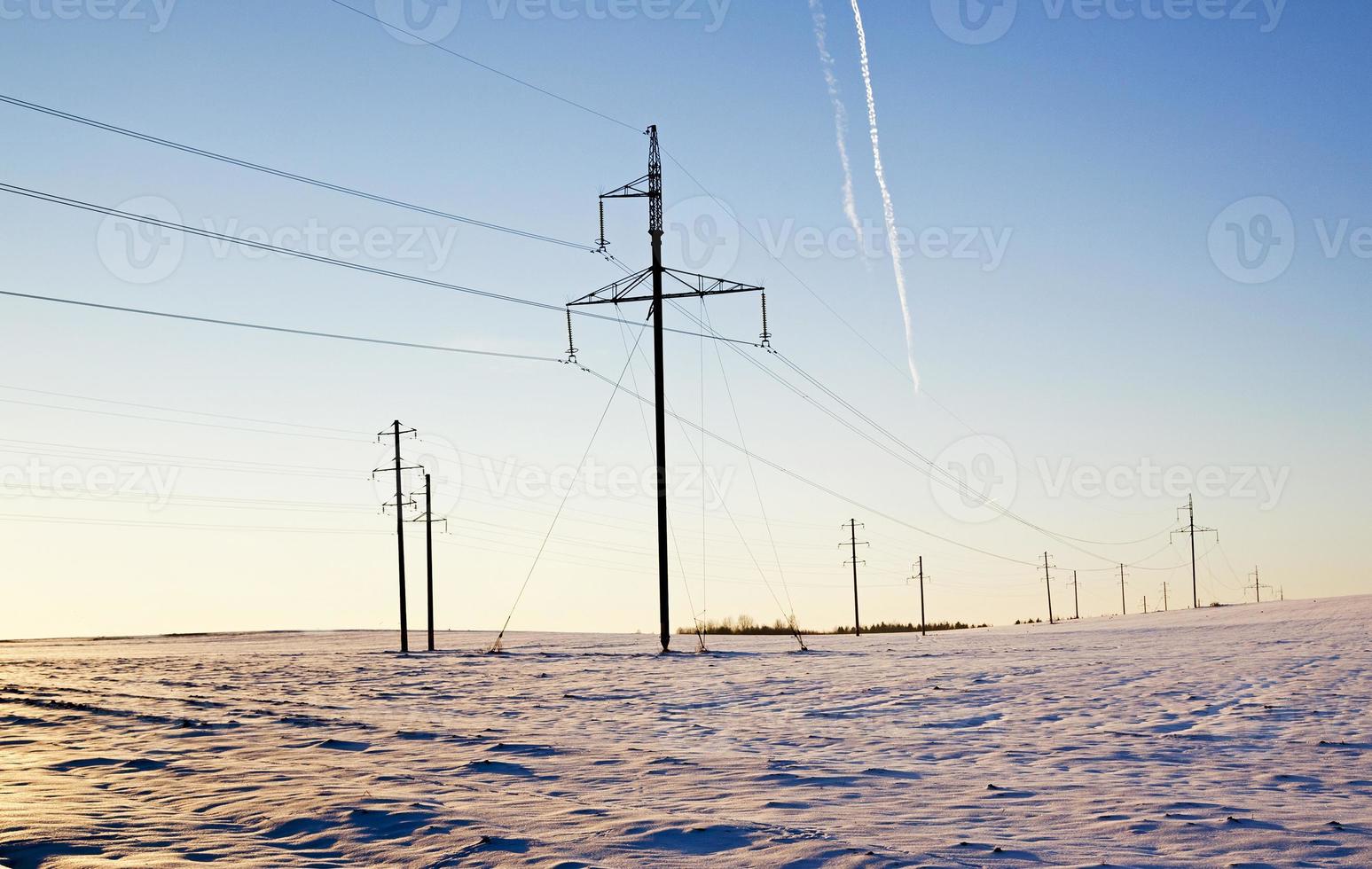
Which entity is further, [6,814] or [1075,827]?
[6,814]

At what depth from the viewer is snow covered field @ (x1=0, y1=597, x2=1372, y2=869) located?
25.8ft

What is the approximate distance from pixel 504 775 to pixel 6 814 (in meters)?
4.32

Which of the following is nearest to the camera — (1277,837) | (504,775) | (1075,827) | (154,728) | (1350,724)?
(1277,837)

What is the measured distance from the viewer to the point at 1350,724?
13.9 metres

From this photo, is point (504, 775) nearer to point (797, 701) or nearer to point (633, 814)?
point (633, 814)

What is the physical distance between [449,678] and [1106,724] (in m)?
15.8

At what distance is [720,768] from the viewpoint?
11336mm

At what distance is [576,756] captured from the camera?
12.4 m

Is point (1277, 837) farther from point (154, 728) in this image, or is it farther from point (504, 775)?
point (154, 728)

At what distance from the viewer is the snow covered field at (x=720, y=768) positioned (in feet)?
Answer: 25.8

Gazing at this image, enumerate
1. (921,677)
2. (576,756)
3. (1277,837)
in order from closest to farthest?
(1277,837), (576,756), (921,677)

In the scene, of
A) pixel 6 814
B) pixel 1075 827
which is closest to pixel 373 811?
pixel 6 814

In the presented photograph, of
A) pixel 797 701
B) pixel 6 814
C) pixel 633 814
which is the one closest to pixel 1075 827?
pixel 633 814

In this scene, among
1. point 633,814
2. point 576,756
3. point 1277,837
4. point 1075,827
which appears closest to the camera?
point 1277,837
